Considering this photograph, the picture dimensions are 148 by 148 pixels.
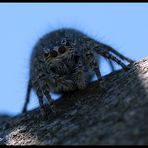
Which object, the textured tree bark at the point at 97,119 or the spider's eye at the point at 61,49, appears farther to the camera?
the spider's eye at the point at 61,49

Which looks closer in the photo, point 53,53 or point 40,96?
point 40,96

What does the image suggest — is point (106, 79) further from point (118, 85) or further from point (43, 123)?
point (43, 123)

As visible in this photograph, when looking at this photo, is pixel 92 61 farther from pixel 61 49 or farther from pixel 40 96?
pixel 40 96

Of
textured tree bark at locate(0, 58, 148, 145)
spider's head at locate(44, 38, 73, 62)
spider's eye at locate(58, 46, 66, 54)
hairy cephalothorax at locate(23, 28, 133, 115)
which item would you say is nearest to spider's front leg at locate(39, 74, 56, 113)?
hairy cephalothorax at locate(23, 28, 133, 115)

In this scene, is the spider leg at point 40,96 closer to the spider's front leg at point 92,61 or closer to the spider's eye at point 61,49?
the spider's eye at point 61,49

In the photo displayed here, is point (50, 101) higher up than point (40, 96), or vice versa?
point (40, 96)

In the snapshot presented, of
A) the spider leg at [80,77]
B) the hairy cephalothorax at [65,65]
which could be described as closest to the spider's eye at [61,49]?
the hairy cephalothorax at [65,65]

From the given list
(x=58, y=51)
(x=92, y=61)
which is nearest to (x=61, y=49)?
(x=58, y=51)

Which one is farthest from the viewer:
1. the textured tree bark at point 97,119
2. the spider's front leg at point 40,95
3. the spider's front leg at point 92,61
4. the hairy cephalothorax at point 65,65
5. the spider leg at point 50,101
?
the hairy cephalothorax at point 65,65
